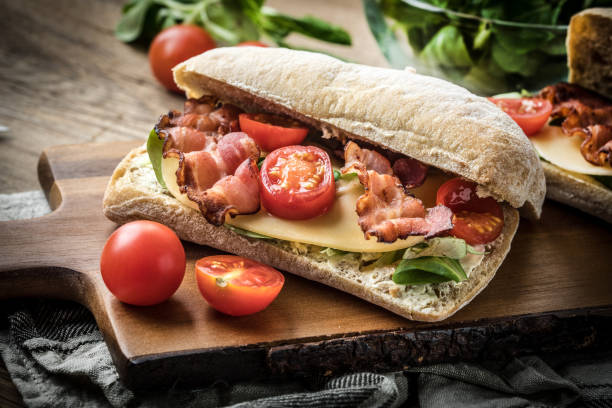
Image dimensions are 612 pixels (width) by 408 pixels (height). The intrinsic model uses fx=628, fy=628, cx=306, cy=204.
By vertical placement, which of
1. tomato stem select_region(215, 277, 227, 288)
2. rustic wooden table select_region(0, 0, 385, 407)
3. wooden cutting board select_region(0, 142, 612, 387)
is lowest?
rustic wooden table select_region(0, 0, 385, 407)

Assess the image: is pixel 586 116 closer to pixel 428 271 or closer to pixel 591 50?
pixel 591 50

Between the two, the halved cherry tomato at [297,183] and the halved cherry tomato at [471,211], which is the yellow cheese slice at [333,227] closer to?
the halved cherry tomato at [297,183]

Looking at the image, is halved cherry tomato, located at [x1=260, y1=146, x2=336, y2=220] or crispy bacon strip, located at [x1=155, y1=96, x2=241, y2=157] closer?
halved cherry tomato, located at [x1=260, y1=146, x2=336, y2=220]

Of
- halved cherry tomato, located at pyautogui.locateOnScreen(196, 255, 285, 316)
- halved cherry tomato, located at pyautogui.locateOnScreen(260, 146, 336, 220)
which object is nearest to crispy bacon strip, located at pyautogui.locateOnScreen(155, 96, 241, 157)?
halved cherry tomato, located at pyautogui.locateOnScreen(260, 146, 336, 220)

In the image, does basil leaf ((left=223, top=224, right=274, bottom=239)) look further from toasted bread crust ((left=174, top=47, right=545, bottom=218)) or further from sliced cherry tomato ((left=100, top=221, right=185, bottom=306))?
toasted bread crust ((left=174, top=47, right=545, bottom=218))

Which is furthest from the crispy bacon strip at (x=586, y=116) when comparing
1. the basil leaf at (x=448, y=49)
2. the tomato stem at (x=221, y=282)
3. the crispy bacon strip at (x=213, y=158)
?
the tomato stem at (x=221, y=282)

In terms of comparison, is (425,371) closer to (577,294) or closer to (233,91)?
(577,294)
